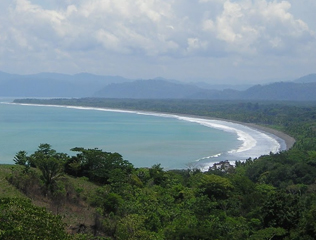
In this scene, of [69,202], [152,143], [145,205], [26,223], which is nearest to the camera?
[26,223]

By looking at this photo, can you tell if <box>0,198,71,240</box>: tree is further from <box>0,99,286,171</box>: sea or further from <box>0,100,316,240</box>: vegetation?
<box>0,99,286,171</box>: sea

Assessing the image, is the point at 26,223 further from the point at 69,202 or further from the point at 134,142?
the point at 134,142

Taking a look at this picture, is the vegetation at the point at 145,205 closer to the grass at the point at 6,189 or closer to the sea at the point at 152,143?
the grass at the point at 6,189

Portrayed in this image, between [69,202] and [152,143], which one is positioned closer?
[69,202]

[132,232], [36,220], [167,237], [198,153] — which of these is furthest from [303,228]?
[198,153]

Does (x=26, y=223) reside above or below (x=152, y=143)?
above

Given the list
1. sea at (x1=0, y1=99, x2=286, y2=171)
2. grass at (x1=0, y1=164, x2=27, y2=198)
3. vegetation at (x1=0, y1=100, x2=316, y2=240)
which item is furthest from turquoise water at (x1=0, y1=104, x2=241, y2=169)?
grass at (x1=0, y1=164, x2=27, y2=198)

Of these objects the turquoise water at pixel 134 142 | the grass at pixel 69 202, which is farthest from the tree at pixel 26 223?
the turquoise water at pixel 134 142

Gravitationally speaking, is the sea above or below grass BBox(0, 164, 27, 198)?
below

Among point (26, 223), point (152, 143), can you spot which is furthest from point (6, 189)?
point (152, 143)

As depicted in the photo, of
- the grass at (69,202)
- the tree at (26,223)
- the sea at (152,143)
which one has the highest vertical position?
the tree at (26,223)

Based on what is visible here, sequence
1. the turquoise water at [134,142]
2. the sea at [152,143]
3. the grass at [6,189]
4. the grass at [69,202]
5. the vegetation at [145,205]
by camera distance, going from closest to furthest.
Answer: the vegetation at [145,205] < the grass at [69,202] < the grass at [6,189] < the sea at [152,143] < the turquoise water at [134,142]

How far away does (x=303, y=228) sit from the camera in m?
14.7

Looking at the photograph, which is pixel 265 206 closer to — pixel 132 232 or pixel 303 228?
pixel 303 228
